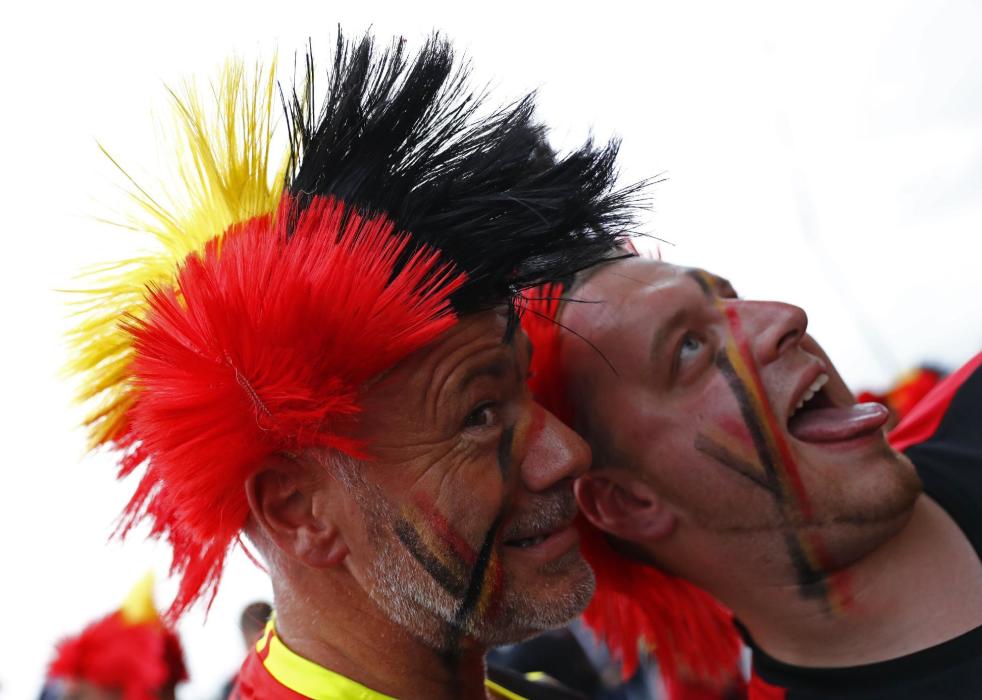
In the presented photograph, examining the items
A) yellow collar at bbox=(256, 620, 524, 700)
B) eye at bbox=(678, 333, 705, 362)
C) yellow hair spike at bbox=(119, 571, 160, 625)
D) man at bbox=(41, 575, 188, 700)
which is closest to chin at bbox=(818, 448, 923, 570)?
eye at bbox=(678, 333, 705, 362)

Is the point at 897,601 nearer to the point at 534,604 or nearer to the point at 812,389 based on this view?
the point at 812,389

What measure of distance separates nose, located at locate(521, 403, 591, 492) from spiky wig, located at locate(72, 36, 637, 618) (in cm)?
22

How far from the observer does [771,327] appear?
1670 mm

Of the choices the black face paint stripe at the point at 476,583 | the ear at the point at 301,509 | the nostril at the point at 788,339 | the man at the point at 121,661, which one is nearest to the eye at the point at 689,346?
the nostril at the point at 788,339

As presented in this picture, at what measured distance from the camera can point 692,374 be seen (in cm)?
168

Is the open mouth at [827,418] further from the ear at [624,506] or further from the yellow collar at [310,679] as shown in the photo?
the yellow collar at [310,679]

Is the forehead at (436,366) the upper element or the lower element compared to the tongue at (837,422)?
upper

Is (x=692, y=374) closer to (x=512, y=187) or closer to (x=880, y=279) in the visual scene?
(x=512, y=187)

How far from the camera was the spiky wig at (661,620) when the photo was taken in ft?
6.31

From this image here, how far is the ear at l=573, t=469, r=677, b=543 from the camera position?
172 cm

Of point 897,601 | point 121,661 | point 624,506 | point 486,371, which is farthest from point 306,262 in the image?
point 121,661

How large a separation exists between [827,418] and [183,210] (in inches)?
46.5

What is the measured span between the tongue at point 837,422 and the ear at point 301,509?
0.85 m

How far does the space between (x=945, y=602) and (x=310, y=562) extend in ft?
3.55
